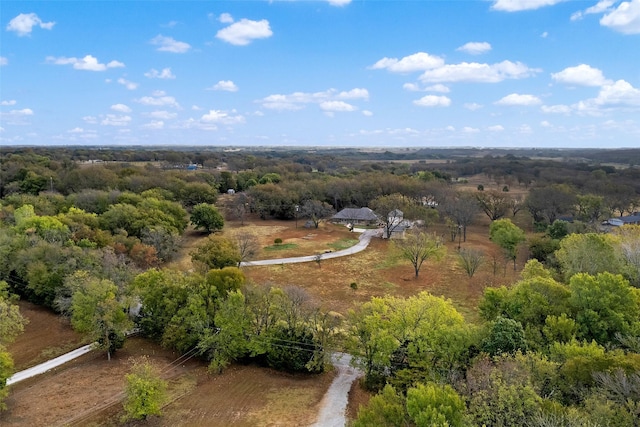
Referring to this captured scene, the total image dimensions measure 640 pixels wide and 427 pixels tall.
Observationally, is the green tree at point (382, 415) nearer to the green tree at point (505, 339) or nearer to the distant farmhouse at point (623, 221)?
the green tree at point (505, 339)

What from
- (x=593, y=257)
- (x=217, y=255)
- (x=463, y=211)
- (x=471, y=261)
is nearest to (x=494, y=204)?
(x=463, y=211)

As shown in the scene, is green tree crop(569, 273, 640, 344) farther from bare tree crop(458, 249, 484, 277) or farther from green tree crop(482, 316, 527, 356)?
bare tree crop(458, 249, 484, 277)

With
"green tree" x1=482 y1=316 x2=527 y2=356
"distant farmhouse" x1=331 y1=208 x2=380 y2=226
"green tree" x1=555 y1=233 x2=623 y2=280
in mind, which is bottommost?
"distant farmhouse" x1=331 y1=208 x2=380 y2=226

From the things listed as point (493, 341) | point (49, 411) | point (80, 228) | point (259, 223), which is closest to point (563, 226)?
point (493, 341)

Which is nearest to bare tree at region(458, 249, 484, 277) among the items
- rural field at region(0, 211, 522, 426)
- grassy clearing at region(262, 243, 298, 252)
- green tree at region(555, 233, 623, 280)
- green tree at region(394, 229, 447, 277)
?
rural field at region(0, 211, 522, 426)

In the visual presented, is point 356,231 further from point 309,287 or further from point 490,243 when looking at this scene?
point 309,287

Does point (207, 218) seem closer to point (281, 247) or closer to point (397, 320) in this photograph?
point (281, 247)
